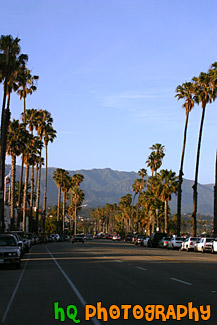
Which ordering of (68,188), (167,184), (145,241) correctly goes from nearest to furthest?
1. (145,241)
2. (167,184)
3. (68,188)

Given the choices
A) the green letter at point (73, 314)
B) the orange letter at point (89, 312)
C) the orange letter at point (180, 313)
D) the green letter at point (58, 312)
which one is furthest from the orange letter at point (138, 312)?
the green letter at point (58, 312)

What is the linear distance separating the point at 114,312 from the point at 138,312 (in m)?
0.52

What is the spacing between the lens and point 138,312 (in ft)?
37.3

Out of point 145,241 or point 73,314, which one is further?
point 145,241

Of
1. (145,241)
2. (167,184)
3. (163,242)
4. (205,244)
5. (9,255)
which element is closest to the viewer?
(9,255)

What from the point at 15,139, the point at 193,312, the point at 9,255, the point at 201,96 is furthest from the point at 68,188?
the point at 193,312

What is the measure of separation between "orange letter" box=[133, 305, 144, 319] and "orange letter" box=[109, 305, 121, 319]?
35cm

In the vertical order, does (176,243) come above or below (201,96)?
below

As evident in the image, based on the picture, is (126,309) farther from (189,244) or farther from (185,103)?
(185,103)

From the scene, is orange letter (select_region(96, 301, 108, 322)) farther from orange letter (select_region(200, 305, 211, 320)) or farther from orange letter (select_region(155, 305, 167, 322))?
orange letter (select_region(200, 305, 211, 320))

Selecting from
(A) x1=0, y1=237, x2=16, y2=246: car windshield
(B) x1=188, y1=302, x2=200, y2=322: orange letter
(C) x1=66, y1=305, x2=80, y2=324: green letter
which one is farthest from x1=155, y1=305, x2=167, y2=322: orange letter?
(A) x1=0, y1=237, x2=16, y2=246: car windshield

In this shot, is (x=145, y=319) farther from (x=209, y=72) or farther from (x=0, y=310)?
(x=209, y=72)

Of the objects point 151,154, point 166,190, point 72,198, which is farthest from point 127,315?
point 72,198

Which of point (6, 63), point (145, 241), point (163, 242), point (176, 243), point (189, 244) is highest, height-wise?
point (6, 63)
